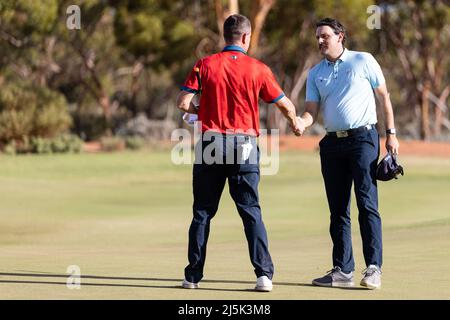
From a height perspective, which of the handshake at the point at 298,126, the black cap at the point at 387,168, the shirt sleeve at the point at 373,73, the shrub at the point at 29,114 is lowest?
the black cap at the point at 387,168

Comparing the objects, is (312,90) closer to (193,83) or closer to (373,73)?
(373,73)

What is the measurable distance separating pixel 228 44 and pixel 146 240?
7.62 metres

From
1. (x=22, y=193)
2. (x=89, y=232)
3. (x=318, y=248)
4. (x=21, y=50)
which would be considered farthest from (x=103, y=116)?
(x=318, y=248)

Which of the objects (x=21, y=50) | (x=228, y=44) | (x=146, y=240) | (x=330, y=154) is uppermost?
(x=21, y=50)

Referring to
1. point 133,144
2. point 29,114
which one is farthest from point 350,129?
point 133,144

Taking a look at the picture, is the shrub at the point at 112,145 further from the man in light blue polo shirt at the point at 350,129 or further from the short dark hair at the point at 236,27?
the short dark hair at the point at 236,27

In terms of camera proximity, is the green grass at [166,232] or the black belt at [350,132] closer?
the green grass at [166,232]

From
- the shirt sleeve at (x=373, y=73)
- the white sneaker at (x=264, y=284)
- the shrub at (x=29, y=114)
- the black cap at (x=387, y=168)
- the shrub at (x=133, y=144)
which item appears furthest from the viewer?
the shrub at (x=133, y=144)

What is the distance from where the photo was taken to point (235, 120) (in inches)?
336

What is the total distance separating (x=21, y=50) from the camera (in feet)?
184

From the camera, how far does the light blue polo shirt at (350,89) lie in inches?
355

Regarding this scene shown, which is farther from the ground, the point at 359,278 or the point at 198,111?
the point at 198,111

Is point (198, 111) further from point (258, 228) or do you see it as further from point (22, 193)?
point (22, 193)

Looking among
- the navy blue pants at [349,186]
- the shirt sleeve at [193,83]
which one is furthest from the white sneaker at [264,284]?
the shirt sleeve at [193,83]
